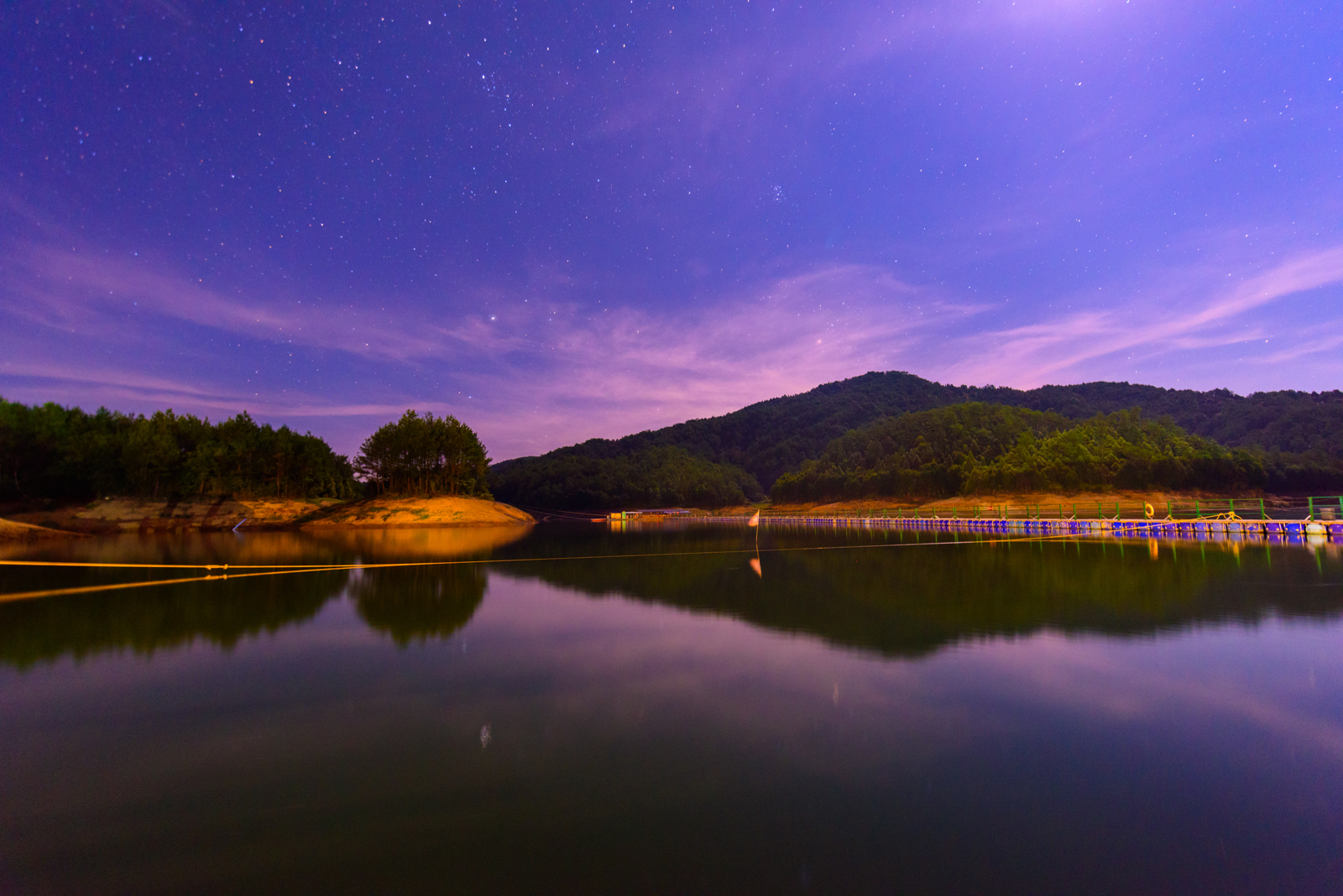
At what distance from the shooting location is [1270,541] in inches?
1028

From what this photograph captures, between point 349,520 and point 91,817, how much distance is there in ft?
228

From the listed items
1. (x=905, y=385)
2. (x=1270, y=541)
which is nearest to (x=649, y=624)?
(x=1270, y=541)

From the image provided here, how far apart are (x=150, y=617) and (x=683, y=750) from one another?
12.8 meters

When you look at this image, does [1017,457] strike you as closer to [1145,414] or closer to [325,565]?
[1145,414]

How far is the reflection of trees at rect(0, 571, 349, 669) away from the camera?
981cm

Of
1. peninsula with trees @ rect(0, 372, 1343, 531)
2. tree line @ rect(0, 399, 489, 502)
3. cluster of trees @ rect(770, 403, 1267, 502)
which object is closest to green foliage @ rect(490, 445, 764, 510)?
peninsula with trees @ rect(0, 372, 1343, 531)

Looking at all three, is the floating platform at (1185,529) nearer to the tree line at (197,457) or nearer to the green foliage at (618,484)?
the tree line at (197,457)

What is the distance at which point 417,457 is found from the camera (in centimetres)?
8375

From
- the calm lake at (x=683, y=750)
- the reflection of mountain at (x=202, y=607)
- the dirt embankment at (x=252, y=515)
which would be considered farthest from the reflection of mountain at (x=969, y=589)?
the dirt embankment at (x=252, y=515)

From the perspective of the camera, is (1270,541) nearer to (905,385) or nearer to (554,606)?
(554,606)

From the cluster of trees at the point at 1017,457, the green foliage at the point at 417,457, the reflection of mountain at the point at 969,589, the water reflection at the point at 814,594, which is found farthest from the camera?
the green foliage at the point at 417,457

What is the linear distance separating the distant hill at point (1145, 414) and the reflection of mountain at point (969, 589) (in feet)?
290

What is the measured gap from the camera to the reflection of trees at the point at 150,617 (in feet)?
32.2

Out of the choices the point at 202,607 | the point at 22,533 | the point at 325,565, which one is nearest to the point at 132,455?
the point at 22,533
